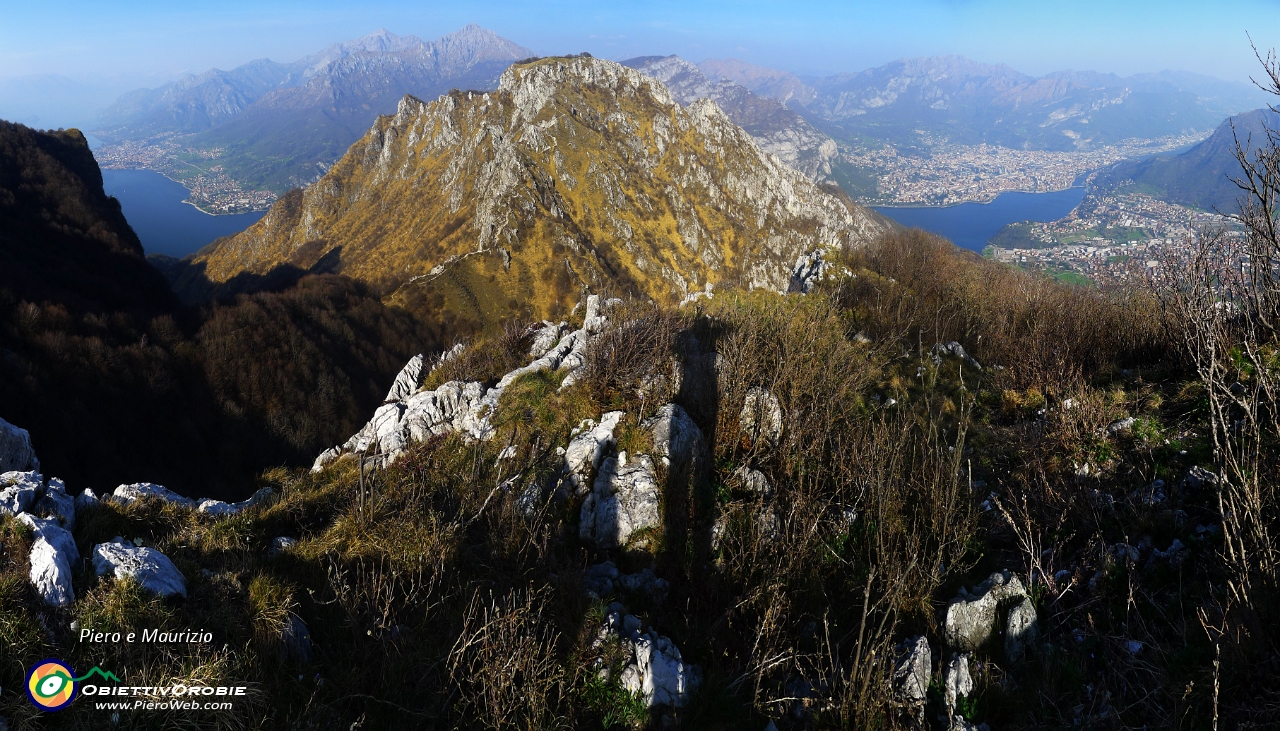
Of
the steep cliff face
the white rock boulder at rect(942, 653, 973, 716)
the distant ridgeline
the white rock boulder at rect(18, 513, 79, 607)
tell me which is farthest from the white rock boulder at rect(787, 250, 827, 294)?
the steep cliff face

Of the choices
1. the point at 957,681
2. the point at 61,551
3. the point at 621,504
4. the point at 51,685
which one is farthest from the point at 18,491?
the point at 957,681

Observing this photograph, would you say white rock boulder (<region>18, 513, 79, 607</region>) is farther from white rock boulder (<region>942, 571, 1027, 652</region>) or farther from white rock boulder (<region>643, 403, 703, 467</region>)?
white rock boulder (<region>942, 571, 1027, 652</region>)

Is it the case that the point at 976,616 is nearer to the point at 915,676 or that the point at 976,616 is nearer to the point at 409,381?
the point at 915,676

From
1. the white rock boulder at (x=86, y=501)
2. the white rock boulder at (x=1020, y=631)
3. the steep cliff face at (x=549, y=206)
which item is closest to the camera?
the white rock boulder at (x=1020, y=631)

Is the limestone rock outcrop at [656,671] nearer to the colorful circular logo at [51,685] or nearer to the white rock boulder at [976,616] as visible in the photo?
the white rock boulder at [976,616]

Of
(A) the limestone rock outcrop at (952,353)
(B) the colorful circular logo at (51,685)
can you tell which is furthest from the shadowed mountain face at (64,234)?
(A) the limestone rock outcrop at (952,353)
